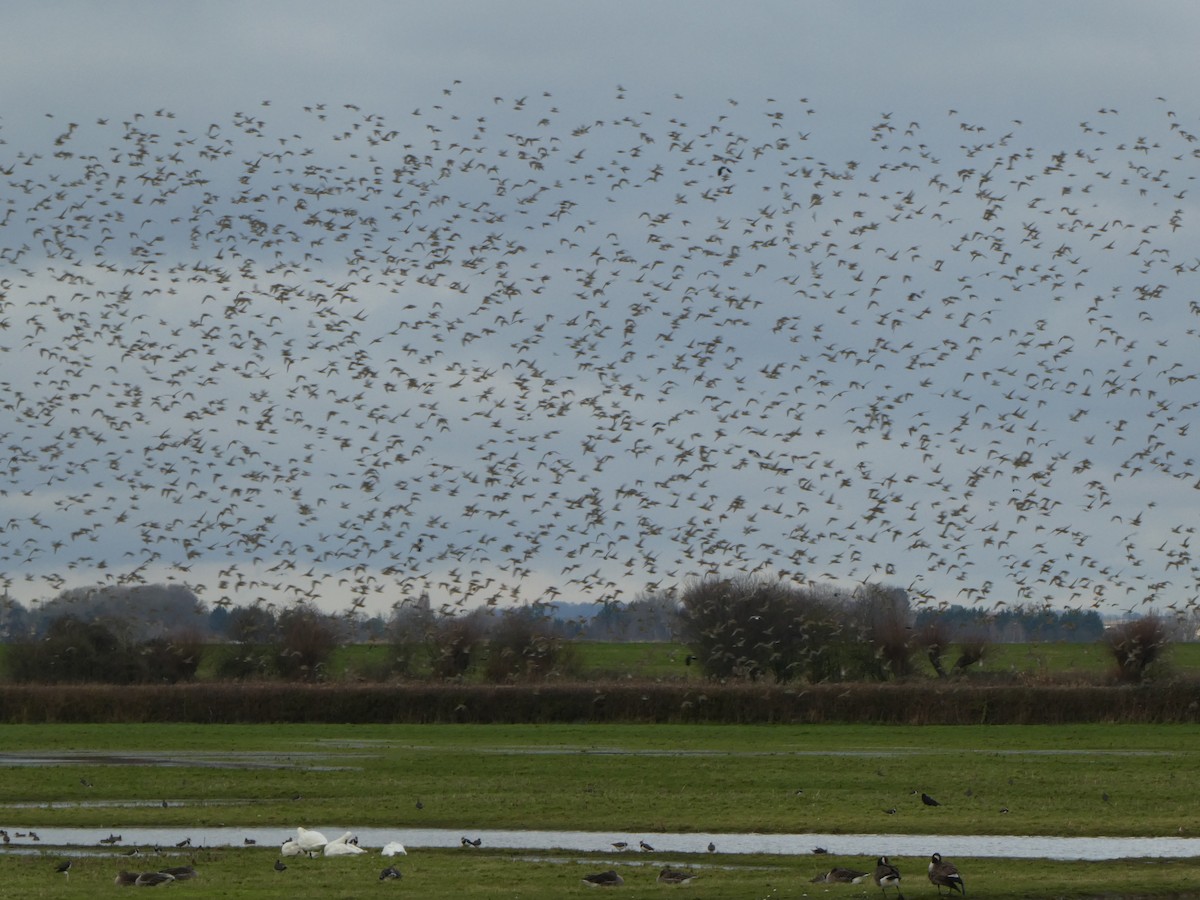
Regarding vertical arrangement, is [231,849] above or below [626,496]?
below

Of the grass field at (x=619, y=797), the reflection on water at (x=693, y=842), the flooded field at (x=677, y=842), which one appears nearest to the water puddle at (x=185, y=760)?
the grass field at (x=619, y=797)

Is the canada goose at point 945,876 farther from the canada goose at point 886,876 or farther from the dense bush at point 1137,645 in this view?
the dense bush at point 1137,645

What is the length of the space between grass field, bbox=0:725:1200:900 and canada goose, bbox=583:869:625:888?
190 mm

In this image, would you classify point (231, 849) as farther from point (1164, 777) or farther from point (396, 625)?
point (396, 625)

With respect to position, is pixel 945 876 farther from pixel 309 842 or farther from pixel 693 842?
pixel 309 842

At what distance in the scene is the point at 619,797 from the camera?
134ft

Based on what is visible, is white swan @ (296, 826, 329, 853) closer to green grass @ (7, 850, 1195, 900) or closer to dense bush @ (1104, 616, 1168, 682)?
green grass @ (7, 850, 1195, 900)

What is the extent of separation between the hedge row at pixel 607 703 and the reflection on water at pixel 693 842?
43439 mm

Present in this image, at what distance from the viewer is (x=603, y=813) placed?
3741cm

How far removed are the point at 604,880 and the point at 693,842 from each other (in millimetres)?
7128

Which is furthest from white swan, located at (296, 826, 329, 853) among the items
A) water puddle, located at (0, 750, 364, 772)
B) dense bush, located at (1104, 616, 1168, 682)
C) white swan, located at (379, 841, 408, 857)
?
dense bush, located at (1104, 616, 1168, 682)

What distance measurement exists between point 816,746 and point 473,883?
36.0 meters

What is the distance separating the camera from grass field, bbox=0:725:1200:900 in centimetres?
2630

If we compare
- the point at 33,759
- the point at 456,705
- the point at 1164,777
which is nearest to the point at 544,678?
the point at 456,705
